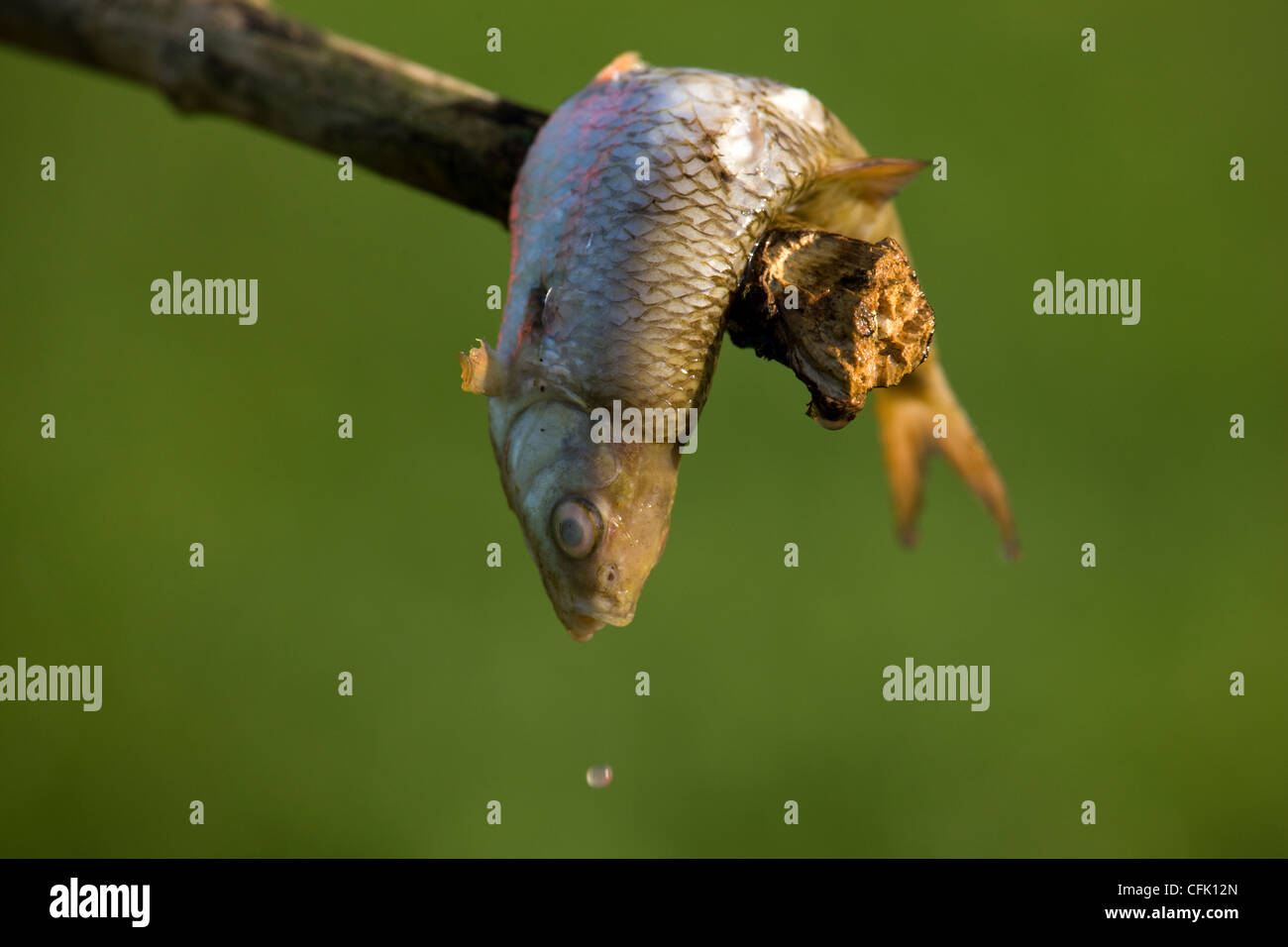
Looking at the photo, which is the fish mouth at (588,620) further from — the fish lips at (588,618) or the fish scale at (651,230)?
the fish scale at (651,230)

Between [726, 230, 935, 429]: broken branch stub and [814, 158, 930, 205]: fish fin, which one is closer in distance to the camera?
[726, 230, 935, 429]: broken branch stub

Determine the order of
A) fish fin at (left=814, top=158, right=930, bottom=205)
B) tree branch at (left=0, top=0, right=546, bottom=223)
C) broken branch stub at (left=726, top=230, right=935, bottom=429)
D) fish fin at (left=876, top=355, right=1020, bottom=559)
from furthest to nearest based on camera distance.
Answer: fish fin at (left=876, top=355, right=1020, bottom=559)
tree branch at (left=0, top=0, right=546, bottom=223)
fish fin at (left=814, top=158, right=930, bottom=205)
broken branch stub at (left=726, top=230, right=935, bottom=429)

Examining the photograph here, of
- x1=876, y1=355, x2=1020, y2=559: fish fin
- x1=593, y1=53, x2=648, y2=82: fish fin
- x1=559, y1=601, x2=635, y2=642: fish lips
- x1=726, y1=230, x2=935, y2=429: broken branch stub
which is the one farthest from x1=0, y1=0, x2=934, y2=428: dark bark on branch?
x1=876, y1=355, x2=1020, y2=559: fish fin

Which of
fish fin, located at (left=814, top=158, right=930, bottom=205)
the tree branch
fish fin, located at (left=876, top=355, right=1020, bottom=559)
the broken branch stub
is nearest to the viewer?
the broken branch stub

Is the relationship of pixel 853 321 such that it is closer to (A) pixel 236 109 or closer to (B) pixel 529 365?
(B) pixel 529 365

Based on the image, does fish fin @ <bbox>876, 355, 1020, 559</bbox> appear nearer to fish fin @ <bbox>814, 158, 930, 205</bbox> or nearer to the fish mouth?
fish fin @ <bbox>814, 158, 930, 205</bbox>

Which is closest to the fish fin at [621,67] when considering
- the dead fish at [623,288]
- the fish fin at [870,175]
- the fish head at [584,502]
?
the dead fish at [623,288]

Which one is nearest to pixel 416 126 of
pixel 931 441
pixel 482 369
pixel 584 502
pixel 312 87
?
pixel 312 87
